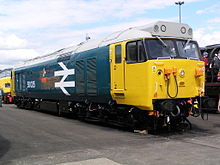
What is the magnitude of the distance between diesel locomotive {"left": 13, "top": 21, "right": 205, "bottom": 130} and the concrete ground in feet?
2.27

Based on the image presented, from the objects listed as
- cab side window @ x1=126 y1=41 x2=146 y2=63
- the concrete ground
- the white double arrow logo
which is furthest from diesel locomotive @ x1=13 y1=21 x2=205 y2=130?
the white double arrow logo

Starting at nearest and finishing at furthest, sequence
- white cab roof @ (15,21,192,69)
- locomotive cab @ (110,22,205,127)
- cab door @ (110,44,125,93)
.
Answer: locomotive cab @ (110,22,205,127) → white cab roof @ (15,21,192,69) → cab door @ (110,44,125,93)

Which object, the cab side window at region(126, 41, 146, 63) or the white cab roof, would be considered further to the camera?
the white cab roof

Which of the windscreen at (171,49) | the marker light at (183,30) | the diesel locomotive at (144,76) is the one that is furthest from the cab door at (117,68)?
the marker light at (183,30)

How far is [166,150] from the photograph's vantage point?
7.60 meters

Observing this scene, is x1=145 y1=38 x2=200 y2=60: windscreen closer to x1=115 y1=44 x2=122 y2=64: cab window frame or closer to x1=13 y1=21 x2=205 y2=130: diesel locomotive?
x1=13 y1=21 x2=205 y2=130: diesel locomotive

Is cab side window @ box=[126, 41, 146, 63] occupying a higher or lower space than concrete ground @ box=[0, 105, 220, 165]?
higher

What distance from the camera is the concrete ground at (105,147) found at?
262 inches

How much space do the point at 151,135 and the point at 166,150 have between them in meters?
2.16

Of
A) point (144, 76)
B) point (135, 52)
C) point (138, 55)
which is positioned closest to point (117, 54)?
point (135, 52)

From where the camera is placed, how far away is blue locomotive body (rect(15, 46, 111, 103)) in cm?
1137

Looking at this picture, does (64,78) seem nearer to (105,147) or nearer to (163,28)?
(163,28)

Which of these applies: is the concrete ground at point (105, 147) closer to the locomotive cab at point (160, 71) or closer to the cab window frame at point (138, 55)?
the locomotive cab at point (160, 71)

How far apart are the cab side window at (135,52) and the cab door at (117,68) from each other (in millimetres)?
267
